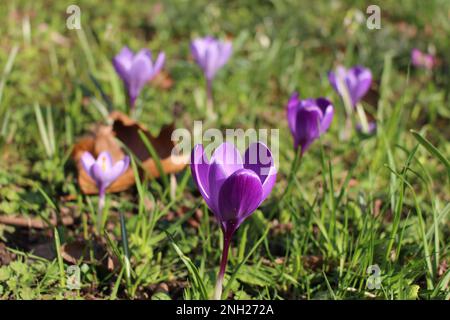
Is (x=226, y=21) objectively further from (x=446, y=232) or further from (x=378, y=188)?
(x=446, y=232)

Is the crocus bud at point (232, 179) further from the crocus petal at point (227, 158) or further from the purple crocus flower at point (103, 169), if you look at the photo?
the purple crocus flower at point (103, 169)

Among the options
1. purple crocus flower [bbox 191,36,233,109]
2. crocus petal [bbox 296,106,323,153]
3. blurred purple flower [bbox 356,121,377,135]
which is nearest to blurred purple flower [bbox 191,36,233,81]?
purple crocus flower [bbox 191,36,233,109]

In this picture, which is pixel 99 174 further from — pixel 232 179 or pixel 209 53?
pixel 209 53

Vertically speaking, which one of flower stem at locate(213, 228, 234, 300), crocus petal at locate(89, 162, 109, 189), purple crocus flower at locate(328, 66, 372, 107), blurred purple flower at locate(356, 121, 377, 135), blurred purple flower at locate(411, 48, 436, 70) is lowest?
flower stem at locate(213, 228, 234, 300)

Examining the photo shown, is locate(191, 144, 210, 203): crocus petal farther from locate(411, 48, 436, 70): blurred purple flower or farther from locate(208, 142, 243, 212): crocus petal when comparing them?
locate(411, 48, 436, 70): blurred purple flower

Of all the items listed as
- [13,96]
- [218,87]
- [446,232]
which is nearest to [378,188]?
[446,232]

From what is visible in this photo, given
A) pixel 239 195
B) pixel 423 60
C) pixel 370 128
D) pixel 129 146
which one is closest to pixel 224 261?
pixel 239 195

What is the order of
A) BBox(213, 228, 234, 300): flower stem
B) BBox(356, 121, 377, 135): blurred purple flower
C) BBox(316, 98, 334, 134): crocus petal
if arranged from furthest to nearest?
BBox(356, 121, 377, 135): blurred purple flower → BBox(316, 98, 334, 134): crocus petal → BBox(213, 228, 234, 300): flower stem
